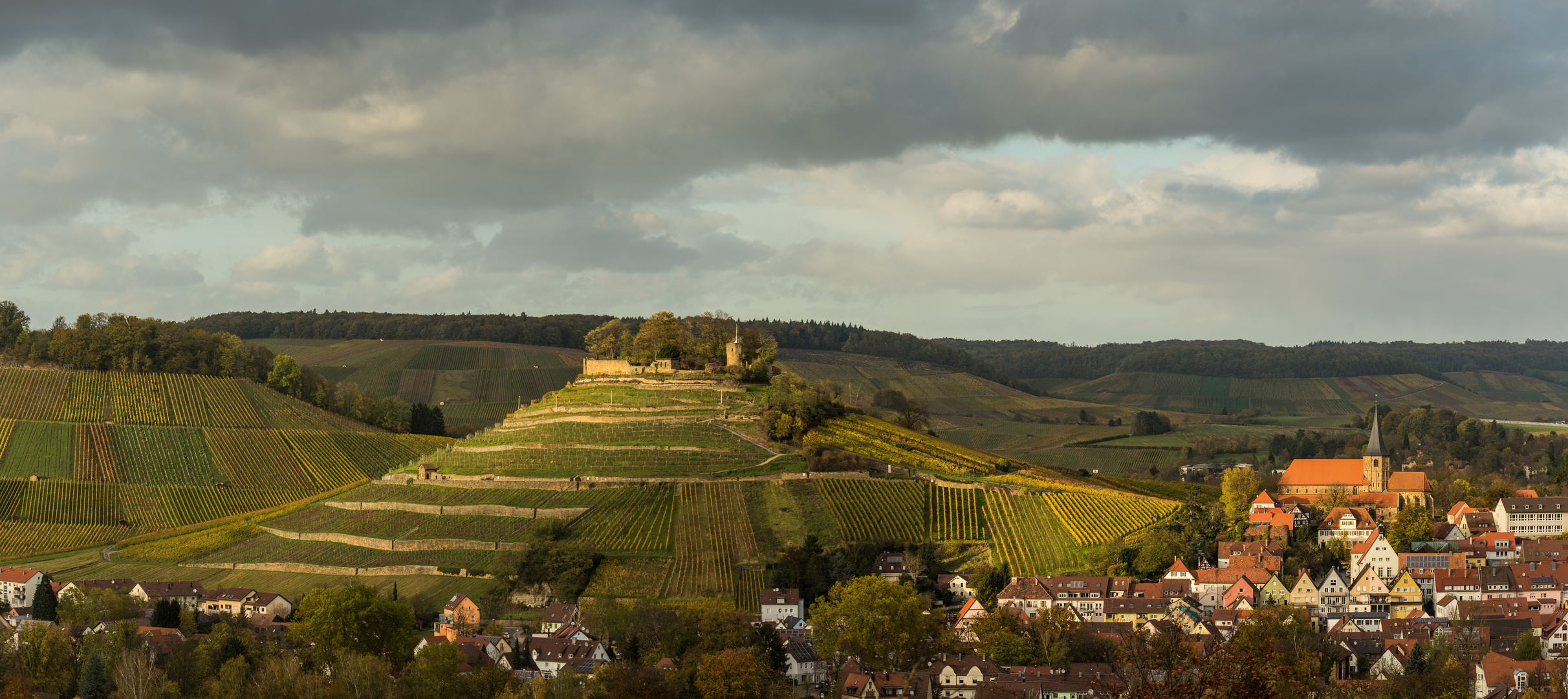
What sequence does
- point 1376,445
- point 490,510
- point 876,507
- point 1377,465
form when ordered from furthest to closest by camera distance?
point 490,510 → point 876,507 → point 1376,445 → point 1377,465

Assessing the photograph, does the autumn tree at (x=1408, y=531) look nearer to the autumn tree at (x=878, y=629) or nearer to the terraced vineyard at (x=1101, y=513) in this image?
the terraced vineyard at (x=1101, y=513)

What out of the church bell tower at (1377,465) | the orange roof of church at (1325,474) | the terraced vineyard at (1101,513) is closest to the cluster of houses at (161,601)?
the terraced vineyard at (1101,513)

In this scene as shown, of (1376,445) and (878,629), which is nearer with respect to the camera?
(878,629)

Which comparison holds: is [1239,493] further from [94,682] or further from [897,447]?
[94,682]

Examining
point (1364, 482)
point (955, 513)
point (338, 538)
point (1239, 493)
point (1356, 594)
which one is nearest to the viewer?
point (1356, 594)

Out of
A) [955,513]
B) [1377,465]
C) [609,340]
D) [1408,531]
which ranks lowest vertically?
[955,513]

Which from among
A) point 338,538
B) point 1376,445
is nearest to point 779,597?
point 338,538
